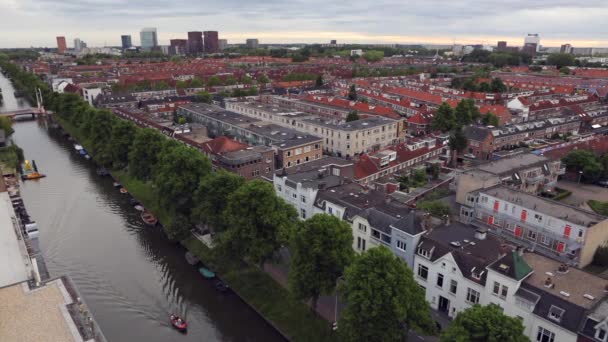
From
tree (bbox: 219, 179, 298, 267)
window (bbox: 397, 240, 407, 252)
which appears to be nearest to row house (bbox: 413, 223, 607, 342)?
window (bbox: 397, 240, 407, 252)

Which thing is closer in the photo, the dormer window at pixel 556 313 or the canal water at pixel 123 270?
the dormer window at pixel 556 313

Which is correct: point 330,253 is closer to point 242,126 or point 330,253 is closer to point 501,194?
point 501,194

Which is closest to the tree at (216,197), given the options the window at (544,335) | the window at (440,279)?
the window at (440,279)

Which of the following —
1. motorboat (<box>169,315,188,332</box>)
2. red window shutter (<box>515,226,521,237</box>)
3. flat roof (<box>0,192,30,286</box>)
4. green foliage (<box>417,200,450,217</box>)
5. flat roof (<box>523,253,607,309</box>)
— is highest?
flat roof (<box>0,192,30,286</box>)

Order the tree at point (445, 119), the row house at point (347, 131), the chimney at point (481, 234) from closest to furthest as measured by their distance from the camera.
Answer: the chimney at point (481, 234) → the row house at point (347, 131) → the tree at point (445, 119)

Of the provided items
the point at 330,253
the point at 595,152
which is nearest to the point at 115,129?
the point at 330,253

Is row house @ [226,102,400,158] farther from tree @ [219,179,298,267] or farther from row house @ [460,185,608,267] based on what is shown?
tree @ [219,179,298,267]

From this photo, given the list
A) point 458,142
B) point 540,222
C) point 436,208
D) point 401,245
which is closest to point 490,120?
point 458,142

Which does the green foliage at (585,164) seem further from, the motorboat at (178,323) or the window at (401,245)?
the motorboat at (178,323)
